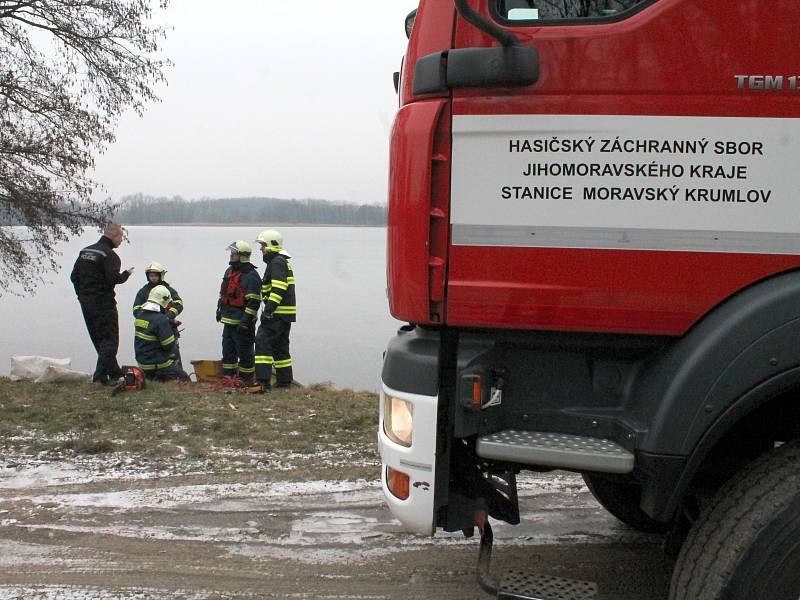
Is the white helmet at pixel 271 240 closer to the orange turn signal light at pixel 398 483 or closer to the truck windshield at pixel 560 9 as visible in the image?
the orange turn signal light at pixel 398 483

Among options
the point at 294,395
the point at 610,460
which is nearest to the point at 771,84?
the point at 610,460

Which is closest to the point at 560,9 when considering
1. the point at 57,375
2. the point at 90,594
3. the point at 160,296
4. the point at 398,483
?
the point at 398,483

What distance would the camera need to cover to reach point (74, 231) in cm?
1066

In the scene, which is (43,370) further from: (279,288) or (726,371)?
(726,371)

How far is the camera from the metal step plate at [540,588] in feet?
9.51

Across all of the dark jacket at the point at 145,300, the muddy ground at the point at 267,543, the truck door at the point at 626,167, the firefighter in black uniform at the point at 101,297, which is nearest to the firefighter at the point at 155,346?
the firefighter in black uniform at the point at 101,297

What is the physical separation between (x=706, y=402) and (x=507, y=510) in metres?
1.10

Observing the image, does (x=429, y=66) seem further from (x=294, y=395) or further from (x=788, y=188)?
(x=294, y=395)

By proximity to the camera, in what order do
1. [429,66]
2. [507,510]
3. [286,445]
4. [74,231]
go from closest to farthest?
1. [429,66]
2. [507,510]
3. [286,445]
4. [74,231]

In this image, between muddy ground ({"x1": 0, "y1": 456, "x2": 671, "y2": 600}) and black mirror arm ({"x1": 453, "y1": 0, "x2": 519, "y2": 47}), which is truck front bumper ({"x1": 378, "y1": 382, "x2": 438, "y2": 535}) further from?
black mirror arm ({"x1": 453, "y1": 0, "x2": 519, "y2": 47})

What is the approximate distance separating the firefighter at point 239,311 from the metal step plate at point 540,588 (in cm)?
725

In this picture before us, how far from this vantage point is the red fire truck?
103 inches

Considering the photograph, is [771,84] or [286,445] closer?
[771,84]

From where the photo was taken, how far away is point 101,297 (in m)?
9.59
